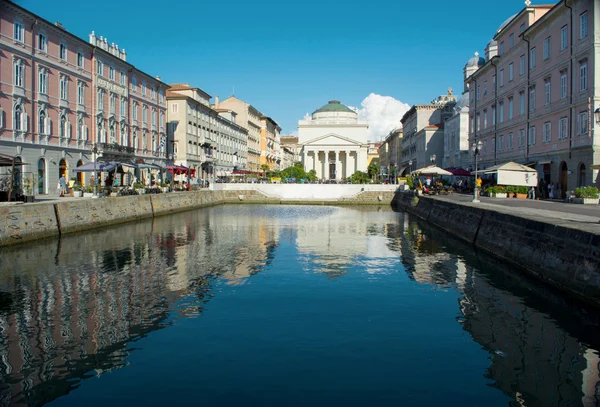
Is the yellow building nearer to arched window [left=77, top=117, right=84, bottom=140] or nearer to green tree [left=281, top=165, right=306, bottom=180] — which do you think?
green tree [left=281, top=165, right=306, bottom=180]

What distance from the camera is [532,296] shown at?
14312mm

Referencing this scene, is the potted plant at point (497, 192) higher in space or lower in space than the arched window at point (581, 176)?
lower

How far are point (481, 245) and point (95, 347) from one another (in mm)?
18271

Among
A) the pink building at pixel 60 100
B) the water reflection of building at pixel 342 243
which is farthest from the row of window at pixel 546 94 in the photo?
the pink building at pixel 60 100

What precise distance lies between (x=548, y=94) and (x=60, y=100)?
3853 cm

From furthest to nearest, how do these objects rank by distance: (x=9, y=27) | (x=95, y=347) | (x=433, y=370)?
1. (x=9, y=27)
2. (x=95, y=347)
3. (x=433, y=370)

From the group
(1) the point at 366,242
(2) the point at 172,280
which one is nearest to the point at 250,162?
(1) the point at 366,242

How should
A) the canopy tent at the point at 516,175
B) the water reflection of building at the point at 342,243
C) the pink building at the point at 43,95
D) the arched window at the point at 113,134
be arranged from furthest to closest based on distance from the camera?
1. the arched window at the point at 113,134
2. the canopy tent at the point at 516,175
3. the pink building at the point at 43,95
4. the water reflection of building at the point at 342,243

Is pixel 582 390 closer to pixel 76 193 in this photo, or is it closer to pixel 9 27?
pixel 76 193

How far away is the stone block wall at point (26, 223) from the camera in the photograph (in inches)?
899

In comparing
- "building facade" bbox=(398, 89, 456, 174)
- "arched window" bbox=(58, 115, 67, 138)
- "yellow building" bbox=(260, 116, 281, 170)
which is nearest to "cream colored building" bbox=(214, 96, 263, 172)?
"yellow building" bbox=(260, 116, 281, 170)

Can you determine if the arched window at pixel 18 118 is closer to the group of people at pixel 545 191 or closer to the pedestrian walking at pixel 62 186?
the pedestrian walking at pixel 62 186

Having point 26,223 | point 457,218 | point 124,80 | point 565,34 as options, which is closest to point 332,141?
point 124,80

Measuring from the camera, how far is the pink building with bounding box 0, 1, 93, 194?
1421 inches
